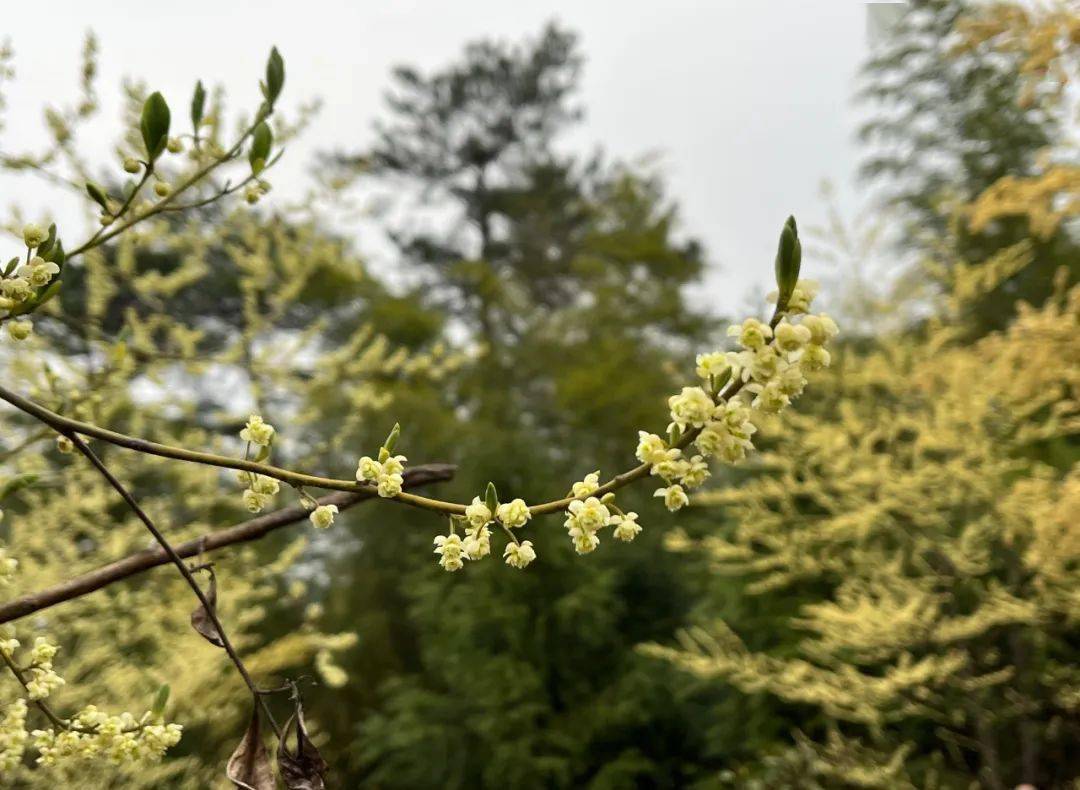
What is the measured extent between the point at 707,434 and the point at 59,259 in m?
0.49

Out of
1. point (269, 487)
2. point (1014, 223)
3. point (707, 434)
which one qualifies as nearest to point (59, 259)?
point (269, 487)

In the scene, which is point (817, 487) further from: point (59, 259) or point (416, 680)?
point (59, 259)

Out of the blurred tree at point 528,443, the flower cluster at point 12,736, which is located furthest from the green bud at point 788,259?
the blurred tree at point 528,443

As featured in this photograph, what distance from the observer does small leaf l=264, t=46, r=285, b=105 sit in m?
0.80

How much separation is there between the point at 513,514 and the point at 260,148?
0.45 m

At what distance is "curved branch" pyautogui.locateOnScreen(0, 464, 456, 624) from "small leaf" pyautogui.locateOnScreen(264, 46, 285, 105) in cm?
41

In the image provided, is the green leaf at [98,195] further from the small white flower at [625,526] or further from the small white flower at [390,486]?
the small white flower at [625,526]

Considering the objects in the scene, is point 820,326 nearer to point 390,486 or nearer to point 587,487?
A: point 587,487

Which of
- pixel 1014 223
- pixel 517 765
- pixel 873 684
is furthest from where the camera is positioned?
pixel 1014 223

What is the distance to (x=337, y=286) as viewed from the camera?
8.85 meters

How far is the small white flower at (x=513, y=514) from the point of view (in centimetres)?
60

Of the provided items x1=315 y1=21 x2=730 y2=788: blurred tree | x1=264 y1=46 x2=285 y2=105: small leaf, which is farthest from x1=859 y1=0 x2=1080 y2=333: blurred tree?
x1=264 y1=46 x2=285 y2=105: small leaf

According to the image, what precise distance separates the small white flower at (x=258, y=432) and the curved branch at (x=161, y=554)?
81 millimetres

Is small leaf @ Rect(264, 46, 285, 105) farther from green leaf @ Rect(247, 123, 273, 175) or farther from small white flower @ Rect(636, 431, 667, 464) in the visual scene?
small white flower @ Rect(636, 431, 667, 464)
